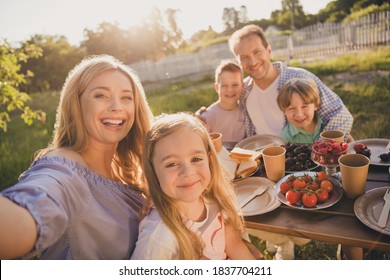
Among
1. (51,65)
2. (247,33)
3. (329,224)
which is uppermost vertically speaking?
(51,65)

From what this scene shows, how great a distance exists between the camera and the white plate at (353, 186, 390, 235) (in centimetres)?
93

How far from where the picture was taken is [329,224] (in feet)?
3.23

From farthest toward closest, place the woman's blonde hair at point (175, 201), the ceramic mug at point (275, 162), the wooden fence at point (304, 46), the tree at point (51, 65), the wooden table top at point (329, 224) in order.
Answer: the tree at point (51, 65) → the wooden fence at point (304, 46) → the ceramic mug at point (275, 162) → the woman's blonde hair at point (175, 201) → the wooden table top at point (329, 224)

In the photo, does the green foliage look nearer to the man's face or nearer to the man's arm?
the man's face

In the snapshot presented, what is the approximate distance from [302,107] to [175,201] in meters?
1.07

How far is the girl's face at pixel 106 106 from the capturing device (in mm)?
1161

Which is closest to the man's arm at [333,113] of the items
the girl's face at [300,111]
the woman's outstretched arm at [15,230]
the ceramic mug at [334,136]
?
the girl's face at [300,111]

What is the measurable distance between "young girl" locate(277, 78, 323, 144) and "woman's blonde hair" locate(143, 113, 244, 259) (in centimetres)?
81

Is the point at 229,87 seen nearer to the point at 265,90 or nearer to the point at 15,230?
the point at 265,90

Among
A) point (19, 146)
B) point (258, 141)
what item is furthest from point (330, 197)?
point (19, 146)

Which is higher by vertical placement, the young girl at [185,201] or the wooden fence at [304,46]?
the wooden fence at [304,46]

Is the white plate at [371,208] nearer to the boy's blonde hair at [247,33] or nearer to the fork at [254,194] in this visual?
the fork at [254,194]

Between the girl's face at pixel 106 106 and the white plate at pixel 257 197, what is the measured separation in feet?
1.81

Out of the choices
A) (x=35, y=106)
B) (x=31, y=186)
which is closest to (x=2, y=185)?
(x=31, y=186)
